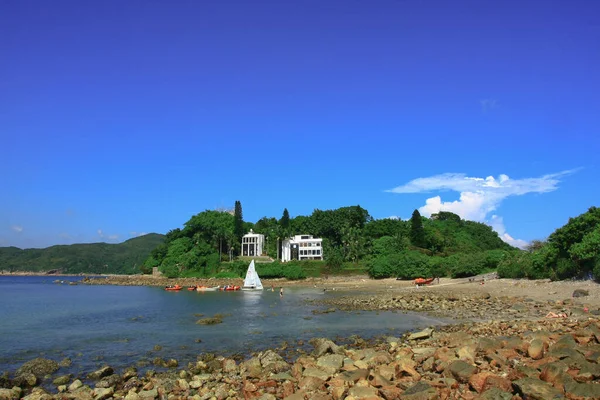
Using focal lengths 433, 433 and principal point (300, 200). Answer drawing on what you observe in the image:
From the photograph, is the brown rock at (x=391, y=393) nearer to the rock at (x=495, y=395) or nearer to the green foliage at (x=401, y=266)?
the rock at (x=495, y=395)

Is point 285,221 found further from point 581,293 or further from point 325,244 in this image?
point 581,293

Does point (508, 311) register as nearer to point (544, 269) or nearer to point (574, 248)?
point (574, 248)

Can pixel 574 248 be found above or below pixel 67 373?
above

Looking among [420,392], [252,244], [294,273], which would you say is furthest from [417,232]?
[420,392]

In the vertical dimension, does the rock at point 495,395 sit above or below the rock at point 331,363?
above

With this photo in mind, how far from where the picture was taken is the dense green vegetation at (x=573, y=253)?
4334 centimetres

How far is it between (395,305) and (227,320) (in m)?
17.3

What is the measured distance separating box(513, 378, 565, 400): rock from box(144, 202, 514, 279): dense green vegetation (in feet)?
247

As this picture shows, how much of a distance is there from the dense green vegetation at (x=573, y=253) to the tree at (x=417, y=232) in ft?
173

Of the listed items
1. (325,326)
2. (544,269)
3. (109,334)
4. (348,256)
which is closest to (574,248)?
(544,269)

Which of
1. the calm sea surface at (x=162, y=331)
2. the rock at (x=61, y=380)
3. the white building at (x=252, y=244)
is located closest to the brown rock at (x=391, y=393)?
the calm sea surface at (x=162, y=331)

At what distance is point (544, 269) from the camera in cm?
5325

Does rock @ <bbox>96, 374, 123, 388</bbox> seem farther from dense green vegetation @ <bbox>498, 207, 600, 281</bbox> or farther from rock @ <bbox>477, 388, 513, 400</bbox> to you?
dense green vegetation @ <bbox>498, 207, 600, 281</bbox>

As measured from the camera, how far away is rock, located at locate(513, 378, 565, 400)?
10.2 meters
